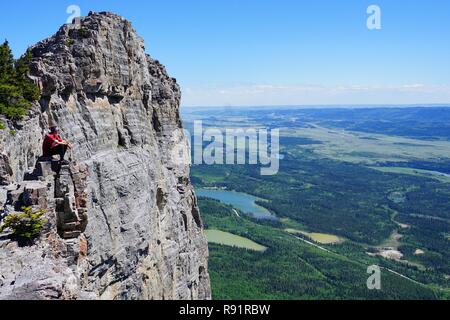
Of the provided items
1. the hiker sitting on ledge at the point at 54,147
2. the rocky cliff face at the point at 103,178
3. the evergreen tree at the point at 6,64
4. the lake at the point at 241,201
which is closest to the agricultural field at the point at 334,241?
the lake at the point at 241,201

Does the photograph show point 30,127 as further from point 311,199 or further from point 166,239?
point 311,199

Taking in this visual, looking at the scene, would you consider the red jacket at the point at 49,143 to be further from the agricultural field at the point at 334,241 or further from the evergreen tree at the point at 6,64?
the agricultural field at the point at 334,241

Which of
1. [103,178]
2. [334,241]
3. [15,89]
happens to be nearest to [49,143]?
[15,89]

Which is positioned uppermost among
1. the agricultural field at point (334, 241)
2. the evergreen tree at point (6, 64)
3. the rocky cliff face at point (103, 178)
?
the evergreen tree at point (6, 64)

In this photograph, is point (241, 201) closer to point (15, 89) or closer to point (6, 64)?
point (6, 64)

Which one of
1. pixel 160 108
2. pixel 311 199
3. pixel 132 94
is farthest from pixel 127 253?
pixel 311 199

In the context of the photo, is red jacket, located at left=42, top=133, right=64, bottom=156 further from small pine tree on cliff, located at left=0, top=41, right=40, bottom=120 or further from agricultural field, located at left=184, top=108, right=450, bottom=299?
agricultural field, located at left=184, top=108, right=450, bottom=299
